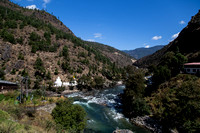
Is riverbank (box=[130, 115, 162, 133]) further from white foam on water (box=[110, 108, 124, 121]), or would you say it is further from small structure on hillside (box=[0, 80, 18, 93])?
small structure on hillside (box=[0, 80, 18, 93])

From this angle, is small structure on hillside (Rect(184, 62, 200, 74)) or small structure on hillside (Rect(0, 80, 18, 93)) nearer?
small structure on hillside (Rect(0, 80, 18, 93))

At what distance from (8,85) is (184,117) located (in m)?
48.6

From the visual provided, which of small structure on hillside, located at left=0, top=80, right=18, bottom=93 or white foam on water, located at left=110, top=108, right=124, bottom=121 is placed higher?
small structure on hillside, located at left=0, top=80, right=18, bottom=93

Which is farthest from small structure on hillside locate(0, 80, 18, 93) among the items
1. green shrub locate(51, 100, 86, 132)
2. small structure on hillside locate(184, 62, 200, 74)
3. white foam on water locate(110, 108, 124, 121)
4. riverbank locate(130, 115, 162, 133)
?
small structure on hillside locate(184, 62, 200, 74)

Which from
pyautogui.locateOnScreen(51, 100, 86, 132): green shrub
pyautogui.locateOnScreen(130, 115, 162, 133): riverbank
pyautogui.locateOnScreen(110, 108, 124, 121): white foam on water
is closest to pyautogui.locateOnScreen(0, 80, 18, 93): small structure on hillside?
pyautogui.locateOnScreen(51, 100, 86, 132): green shrub

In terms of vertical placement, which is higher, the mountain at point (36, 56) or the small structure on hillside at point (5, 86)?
the mountain at point (36, 56)

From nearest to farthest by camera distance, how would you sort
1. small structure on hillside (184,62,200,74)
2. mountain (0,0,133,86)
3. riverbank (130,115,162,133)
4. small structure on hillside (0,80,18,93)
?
1. riverbank (130,115,162,133)
2. small structure on hillside (0,80,18,93)
3. small structure on hillside (184,62,200,74)
4. mountain (0,0,133,86)

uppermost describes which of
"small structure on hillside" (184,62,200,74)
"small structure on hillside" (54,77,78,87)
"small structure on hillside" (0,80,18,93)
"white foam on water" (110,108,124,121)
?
"small structure on hillside" (184,62,200,74)

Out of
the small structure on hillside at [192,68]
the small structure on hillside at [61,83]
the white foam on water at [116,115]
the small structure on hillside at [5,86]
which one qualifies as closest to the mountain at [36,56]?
the small structure on hillside at [61,83]

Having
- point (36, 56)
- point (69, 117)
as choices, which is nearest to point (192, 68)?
point (69, 117)

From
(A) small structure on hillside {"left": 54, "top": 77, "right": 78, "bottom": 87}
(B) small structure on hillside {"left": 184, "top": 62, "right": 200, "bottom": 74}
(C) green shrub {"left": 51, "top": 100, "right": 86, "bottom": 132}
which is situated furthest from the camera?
(A) small structure on hillside {"left": 54, "top": 77, "right": 78, "bottom": 87}

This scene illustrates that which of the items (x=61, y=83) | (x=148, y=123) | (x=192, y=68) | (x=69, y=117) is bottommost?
(x=148, y=123)

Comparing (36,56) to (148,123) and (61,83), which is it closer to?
(61,83)

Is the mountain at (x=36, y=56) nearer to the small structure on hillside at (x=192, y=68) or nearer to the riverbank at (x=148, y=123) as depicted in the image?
the riverbank at (x=148, y=123)
